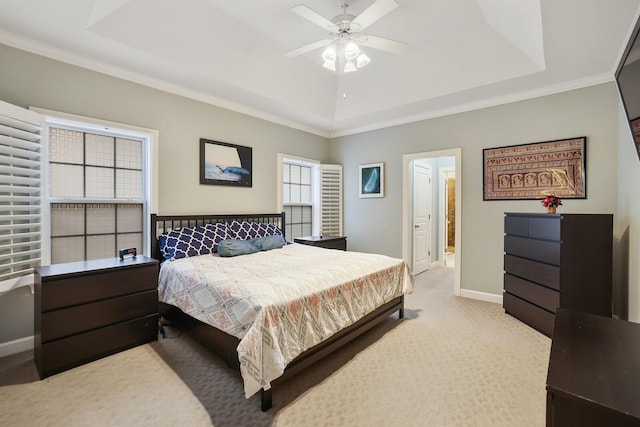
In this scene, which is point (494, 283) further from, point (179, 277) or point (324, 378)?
point (179, 277)

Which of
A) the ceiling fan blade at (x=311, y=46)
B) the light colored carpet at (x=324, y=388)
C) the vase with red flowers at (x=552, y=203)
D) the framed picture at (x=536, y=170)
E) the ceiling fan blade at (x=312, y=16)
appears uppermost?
the ceiling fan blade at (x=312, y=16)

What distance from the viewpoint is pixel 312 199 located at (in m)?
5.46

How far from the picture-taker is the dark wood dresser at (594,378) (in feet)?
2.75

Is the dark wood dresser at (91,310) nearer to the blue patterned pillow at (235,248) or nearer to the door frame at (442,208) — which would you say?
the blue patterned pillow at (235,248)

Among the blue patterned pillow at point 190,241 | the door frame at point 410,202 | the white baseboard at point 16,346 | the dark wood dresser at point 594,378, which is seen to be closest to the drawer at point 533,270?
the door frame at point 410,202

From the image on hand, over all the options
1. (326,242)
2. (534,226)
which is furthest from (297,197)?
(534,226)

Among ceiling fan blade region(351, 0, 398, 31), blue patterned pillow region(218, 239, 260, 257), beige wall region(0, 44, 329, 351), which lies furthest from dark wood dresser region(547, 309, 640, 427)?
beige wall region(0, 44, 329, 351)

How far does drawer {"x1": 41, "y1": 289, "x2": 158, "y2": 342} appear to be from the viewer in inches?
85.8

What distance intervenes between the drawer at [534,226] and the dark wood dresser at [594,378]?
1.68m

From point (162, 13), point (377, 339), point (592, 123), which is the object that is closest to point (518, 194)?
point (592, 123)

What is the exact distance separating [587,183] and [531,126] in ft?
2.94

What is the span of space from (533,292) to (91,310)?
4190mm

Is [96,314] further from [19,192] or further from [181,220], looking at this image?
[181,220]

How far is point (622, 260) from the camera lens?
112 inches
